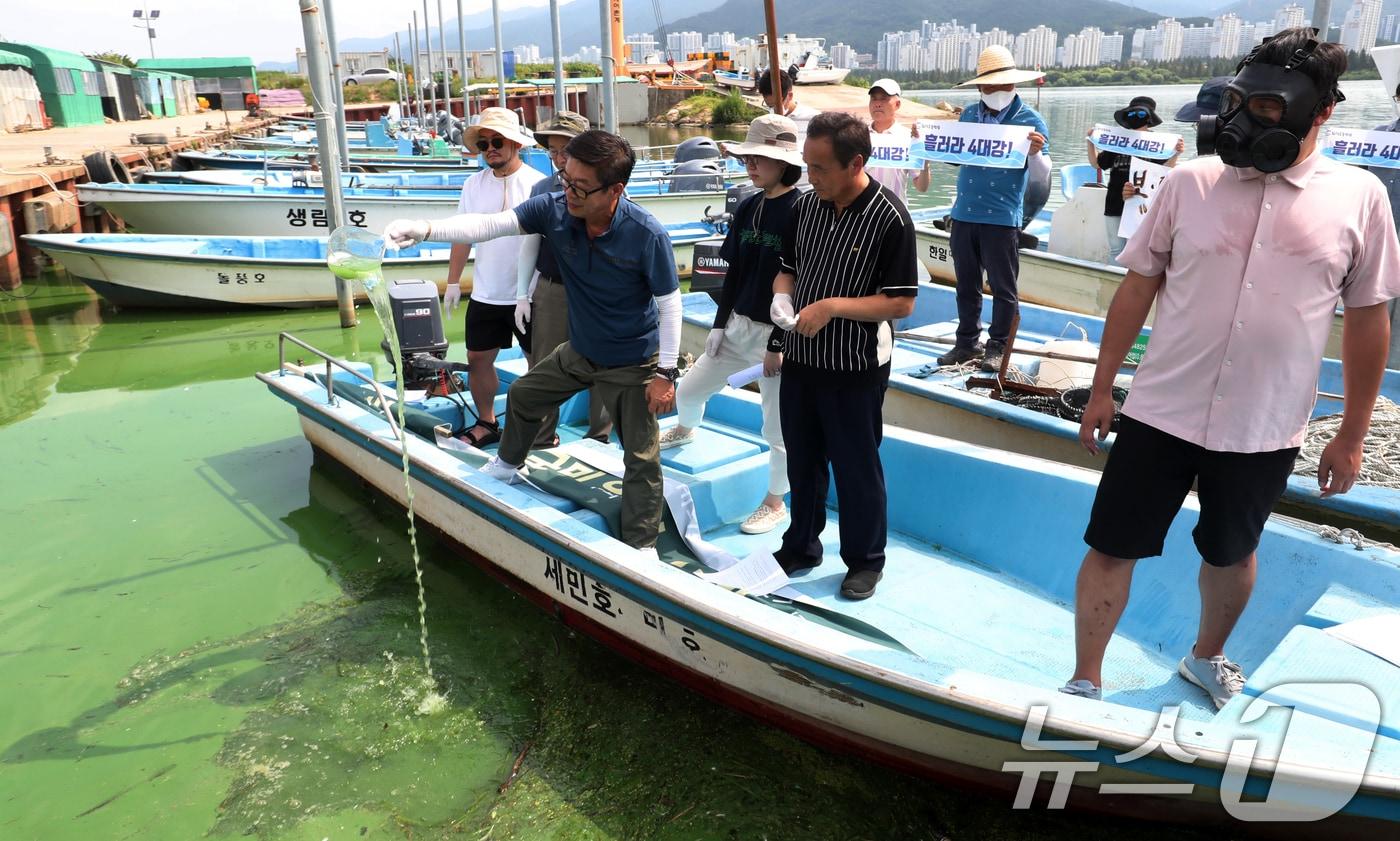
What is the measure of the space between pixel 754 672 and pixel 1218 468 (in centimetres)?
156

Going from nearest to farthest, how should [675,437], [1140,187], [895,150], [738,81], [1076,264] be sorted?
[675,437] → [895,150] → [1140,187] → [1076,264] → [738,81]

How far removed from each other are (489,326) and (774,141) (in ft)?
6.33

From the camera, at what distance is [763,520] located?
4379 millimetres

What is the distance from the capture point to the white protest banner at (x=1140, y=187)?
694 cm

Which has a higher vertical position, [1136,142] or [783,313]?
[1136,142]

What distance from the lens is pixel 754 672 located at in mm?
3182

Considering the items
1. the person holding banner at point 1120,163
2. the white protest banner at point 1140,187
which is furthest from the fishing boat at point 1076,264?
the white protest banner at point 1140,187

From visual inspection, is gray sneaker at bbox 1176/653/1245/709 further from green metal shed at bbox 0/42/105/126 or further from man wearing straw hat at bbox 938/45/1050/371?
green metal shed at bbox 0/42/105/126

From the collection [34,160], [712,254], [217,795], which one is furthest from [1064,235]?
[34,160]

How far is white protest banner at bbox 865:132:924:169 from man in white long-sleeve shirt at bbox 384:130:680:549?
3126 millimetres

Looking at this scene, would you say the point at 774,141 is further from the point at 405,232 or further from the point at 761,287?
the point at 405,232

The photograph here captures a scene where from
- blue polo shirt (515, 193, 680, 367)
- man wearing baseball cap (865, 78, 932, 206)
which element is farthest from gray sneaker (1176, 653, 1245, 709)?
man wearing baseball cap (865, 78, 932, 206)

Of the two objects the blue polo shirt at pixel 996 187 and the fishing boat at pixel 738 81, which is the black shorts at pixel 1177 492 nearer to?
the blue polo shirt at pixel 996 187

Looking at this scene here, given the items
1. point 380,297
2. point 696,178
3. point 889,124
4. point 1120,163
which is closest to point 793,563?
point 380,297
